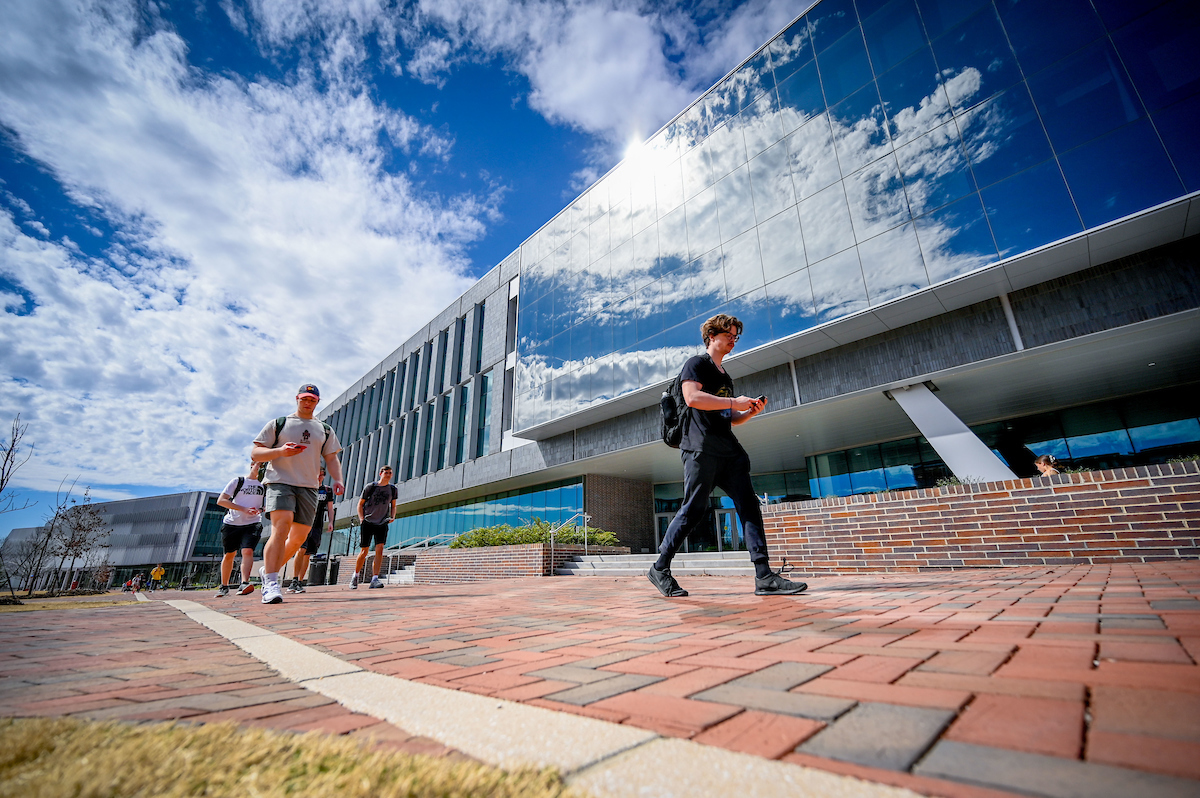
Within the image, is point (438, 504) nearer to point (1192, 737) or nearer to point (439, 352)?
point (439, 352)

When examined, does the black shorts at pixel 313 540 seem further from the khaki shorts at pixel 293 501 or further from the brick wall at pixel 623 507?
the brick wall at pixel 623 507

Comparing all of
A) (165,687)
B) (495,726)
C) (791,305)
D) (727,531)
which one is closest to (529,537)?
(727,531)

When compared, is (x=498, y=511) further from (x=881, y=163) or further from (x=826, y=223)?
(x=881, y=163)

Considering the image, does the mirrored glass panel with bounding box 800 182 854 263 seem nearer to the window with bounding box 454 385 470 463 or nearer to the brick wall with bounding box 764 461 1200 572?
the brick wall with bounding box 764 461 1200 572

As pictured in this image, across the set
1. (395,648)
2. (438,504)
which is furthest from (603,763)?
(438,504)

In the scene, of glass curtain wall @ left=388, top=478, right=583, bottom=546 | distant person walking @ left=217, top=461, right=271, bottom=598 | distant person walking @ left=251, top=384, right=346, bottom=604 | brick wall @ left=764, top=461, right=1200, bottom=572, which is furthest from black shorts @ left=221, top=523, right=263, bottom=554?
glass curtain wall @ left=388, top=478, right=583, bottom=546

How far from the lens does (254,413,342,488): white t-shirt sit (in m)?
4.37

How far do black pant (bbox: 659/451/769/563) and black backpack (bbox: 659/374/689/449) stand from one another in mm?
219

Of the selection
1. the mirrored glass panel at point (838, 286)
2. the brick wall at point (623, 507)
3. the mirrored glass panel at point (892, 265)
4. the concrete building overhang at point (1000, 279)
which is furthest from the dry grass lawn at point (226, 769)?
the brick wall at point (623, 507)

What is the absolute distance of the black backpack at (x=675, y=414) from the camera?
357cm

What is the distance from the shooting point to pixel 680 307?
13492 mm

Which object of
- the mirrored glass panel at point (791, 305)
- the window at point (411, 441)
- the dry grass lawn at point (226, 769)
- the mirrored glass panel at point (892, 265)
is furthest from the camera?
the window at point (411, 441)

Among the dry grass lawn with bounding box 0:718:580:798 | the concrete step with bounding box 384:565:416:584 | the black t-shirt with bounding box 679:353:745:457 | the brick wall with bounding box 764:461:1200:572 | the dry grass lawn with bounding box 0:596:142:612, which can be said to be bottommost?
Answer: the concrete step with bounding box 384:565:416:584

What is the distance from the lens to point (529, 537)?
13.5m
